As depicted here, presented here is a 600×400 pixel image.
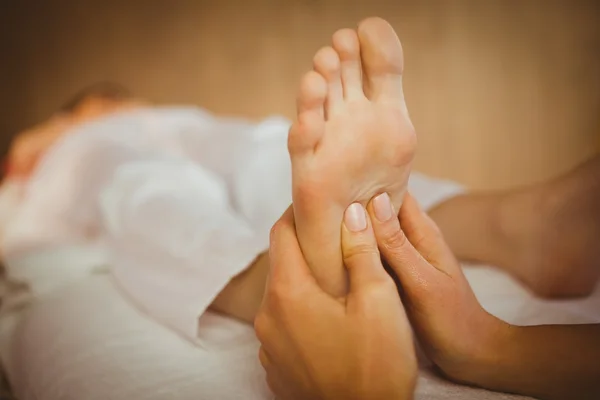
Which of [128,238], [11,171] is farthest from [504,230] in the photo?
[11,171]

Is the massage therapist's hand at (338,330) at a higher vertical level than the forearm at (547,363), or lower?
higher

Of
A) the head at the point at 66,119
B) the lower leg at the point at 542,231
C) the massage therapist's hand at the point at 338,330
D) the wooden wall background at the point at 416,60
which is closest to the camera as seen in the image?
the massage therapist's hand at the point at 338,330

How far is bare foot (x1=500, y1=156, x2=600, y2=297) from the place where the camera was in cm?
66

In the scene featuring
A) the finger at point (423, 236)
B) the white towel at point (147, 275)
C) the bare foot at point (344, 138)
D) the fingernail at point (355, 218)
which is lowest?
the white towel at point (147, 275)

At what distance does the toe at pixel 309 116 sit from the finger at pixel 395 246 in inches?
3.4

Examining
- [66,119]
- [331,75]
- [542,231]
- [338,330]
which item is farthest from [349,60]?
[66,119]

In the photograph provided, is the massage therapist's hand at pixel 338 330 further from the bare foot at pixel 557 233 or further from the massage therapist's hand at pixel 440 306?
the bare foot at pixel 557 233

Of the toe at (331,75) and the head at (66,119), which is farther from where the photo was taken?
the head at (66,119)

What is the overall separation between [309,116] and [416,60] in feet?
1.49

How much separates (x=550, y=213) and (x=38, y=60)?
150cm

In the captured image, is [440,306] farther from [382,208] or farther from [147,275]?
[147,275]

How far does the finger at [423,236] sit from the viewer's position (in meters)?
0.50

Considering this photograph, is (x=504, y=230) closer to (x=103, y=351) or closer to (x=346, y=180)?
(x=346, y=180)

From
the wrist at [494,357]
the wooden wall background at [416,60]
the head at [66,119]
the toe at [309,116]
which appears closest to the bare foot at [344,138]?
the toe at [309,116]
